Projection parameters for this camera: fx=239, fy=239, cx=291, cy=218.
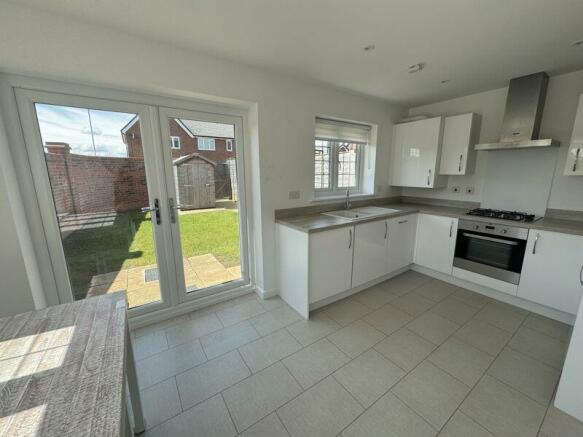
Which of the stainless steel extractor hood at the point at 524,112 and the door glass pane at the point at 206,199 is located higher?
the stainless steel extractor hood at the point at 524,112

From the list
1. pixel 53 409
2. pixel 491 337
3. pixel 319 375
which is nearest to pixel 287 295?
pixel 319 375

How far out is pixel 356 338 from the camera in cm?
202

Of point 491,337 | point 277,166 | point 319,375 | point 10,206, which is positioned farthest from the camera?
point 277,166

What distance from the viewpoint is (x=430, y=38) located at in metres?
1.75

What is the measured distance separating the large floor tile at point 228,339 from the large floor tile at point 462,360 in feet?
4.72

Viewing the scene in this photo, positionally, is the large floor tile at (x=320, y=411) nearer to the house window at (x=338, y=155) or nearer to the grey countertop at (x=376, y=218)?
the grey countertop at (x=376, y=218)

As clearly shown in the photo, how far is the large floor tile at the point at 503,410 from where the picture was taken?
1.31m

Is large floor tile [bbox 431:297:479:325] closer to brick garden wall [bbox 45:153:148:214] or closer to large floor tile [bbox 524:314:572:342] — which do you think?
large floor tile [bbox 524:314:572:342]

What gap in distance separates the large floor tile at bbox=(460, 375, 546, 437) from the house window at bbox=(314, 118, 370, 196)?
7.71 feet

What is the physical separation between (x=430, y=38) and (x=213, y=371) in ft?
9.41

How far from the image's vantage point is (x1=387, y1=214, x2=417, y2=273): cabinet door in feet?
9.38

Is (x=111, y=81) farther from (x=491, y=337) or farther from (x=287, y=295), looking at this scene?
(x=491, y=337)

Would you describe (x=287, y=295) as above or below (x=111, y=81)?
below

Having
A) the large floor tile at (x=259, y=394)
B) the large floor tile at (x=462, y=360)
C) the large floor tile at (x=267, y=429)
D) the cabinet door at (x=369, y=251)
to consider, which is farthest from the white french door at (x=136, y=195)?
the large floor tile at (x=462, y=360)
